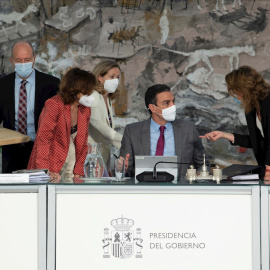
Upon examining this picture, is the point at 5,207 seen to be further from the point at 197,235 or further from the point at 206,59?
the point at 206,59

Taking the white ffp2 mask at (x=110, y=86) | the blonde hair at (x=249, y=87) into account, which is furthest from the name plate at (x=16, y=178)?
the white ffp2 mask at (x=110, y=86)

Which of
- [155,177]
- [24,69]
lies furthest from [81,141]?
[155,177]

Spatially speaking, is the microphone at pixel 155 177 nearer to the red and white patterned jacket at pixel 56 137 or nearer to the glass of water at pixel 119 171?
the glass of water at pixel 119 171

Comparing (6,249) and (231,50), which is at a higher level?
(231,50)

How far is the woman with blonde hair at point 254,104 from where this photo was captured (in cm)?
476

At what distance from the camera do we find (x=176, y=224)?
3.62 metres

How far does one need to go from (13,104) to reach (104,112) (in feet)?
2.56

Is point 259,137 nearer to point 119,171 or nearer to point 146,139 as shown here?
point 146,139

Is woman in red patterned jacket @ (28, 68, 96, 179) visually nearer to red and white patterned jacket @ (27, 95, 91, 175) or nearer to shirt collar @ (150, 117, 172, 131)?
red and white patterned jacket @ (27, 95, 91, 175)

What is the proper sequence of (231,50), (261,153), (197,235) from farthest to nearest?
(231,50), (261,153), (197,235)

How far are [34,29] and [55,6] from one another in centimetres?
31

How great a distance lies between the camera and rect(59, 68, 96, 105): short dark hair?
16.4 feet

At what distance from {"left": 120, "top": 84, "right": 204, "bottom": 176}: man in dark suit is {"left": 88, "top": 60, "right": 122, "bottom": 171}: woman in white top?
0.84m

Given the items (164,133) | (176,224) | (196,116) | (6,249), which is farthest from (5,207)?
(196,116)
